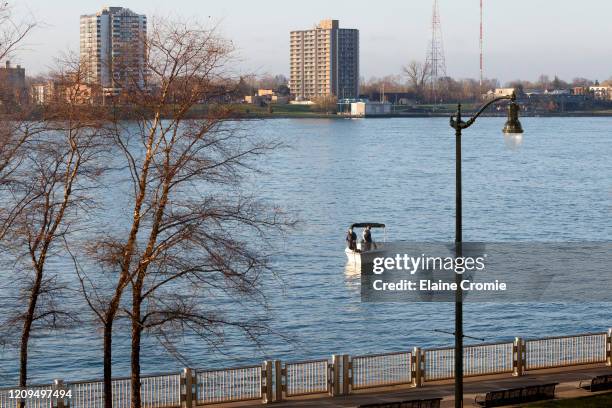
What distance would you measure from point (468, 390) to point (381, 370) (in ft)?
7.58

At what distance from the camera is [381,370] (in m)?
27.7

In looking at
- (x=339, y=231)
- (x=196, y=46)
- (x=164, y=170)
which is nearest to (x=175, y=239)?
(x=164, y=170)

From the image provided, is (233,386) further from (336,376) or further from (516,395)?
(516,395)

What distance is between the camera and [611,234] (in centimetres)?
7738

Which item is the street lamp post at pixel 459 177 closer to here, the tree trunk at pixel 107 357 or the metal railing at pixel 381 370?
the metal railing at pixel 381 370

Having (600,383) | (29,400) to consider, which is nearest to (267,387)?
(29,400)

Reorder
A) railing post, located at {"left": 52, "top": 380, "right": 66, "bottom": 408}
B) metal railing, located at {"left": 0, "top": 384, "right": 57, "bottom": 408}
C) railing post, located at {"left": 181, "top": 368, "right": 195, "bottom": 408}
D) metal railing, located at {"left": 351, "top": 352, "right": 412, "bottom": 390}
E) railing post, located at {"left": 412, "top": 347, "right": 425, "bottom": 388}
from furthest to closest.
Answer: metal railing, located at {"left": 351, "top": 352, "right": 412, "bottom": 390} → railing post, located at {"left": 412, "top": 347, "right": 425, "bottom": 388} → railing post, located at {"left": 181, "top": 368, "right": 195, "bottom": 408} → metal railing, located at {"left": 0, "top": 384, "right": 57, "bottom": 408} → railing post, located at {"left": 52, "top": 380, "right": 66, "bottom": 408}

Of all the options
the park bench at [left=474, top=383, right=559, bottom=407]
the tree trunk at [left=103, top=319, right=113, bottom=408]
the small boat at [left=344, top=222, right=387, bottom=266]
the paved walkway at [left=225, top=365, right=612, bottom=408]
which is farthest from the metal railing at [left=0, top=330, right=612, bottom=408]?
the small boat at [left=344, top=222, right=387, bottom=266]

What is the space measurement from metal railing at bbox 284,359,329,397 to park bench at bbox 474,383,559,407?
390cm

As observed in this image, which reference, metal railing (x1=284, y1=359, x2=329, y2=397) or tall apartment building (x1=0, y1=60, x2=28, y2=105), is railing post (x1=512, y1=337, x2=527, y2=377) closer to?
metal railing (x1=284, y1=359, x2=329, y2=397)

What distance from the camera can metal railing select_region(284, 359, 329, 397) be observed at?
2672 cm

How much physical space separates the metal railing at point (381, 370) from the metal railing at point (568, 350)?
145 inches

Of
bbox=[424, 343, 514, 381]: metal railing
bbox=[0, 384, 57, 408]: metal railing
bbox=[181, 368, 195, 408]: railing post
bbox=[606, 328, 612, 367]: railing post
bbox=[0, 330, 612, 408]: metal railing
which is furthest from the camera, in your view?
bbox=[606, 328, 612, 367]: railing post

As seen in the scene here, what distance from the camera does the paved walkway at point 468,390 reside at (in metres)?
25.7
